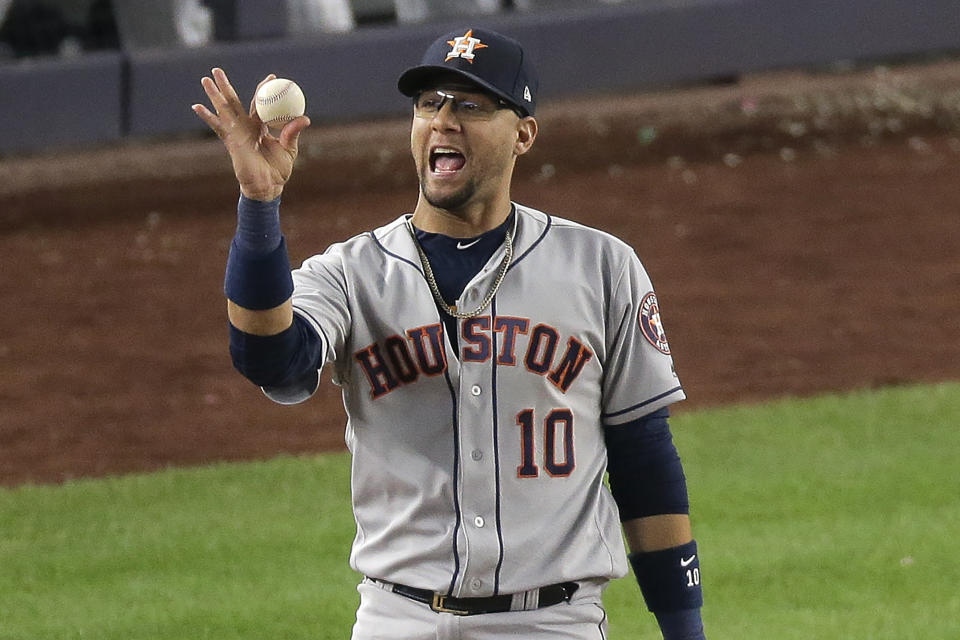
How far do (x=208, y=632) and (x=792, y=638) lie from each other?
6.02ft

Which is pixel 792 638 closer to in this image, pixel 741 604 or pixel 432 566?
pixel 741 604

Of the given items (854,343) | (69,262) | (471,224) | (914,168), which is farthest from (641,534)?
(914,168)

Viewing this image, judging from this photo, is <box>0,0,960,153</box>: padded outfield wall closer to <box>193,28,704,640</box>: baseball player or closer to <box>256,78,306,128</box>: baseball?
<box>193,28,704,640</box>: baseball player

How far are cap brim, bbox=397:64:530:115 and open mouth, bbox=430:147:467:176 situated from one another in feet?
0.42

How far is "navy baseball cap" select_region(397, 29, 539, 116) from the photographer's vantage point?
292 cm

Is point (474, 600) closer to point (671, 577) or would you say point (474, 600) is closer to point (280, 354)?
point (671, 577)

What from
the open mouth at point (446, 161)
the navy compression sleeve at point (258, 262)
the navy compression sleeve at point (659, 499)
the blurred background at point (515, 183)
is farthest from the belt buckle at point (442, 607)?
the blurred background at point (515, 183)

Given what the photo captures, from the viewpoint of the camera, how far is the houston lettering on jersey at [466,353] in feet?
9.71

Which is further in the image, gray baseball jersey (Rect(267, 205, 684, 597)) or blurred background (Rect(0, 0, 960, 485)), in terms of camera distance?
blurred background (Rect(0, 0, 960, 485))

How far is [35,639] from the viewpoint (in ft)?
17.1

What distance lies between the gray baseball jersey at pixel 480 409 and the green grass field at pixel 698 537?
7.43 feet

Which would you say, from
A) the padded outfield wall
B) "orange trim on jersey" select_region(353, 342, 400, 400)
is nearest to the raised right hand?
"orange trim on jersey" select_region(353, 342, 400, 400)

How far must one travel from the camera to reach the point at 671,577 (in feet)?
10.1

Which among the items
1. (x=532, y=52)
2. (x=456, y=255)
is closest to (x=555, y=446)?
(x=456, y=255)
